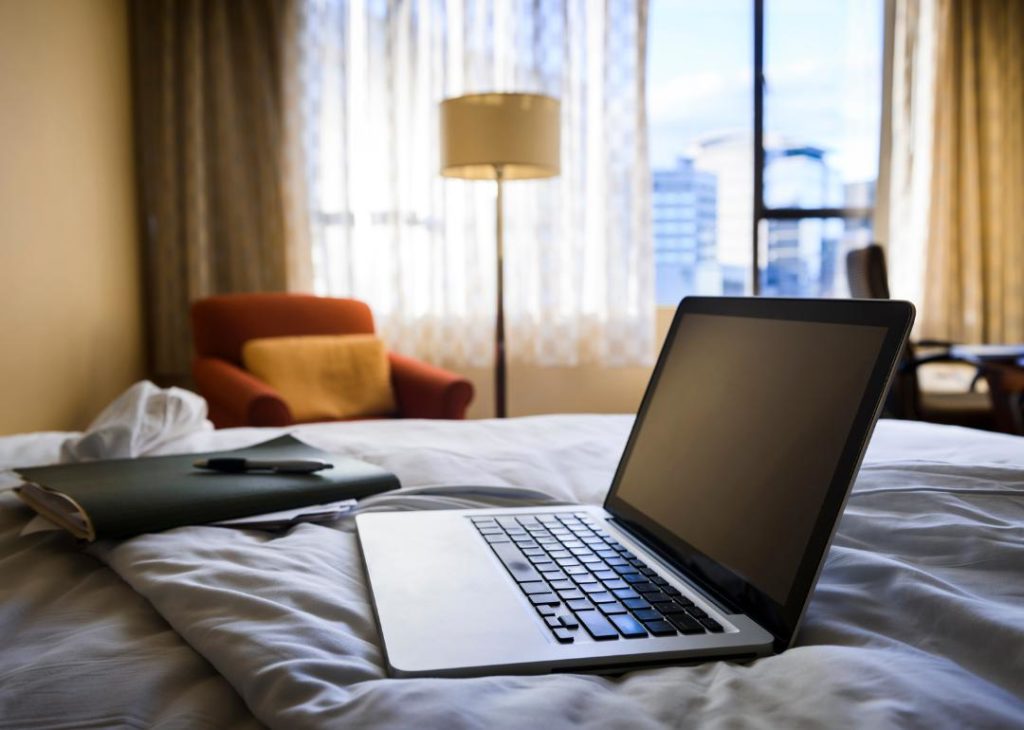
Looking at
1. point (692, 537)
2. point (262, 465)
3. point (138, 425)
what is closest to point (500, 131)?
point (138, 425)

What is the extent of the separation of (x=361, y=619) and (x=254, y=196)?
3731mm

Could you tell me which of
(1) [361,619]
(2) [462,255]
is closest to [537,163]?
(2) [462,255]

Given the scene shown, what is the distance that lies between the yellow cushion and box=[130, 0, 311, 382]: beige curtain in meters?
0.83

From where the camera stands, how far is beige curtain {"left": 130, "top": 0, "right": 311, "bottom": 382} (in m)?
4.00

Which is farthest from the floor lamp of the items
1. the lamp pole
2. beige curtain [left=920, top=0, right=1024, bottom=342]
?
beige curtain [left=920, top=0, right=1024, bottom=342]

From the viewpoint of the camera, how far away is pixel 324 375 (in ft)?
11.0

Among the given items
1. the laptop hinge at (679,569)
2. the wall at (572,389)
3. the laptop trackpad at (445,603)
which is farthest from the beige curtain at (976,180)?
the laptop trackpad at (445,603)

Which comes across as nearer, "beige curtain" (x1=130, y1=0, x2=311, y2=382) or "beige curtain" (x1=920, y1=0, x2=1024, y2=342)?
"beige curtain" (x1=130, y1=0, x2=311, y2=382)

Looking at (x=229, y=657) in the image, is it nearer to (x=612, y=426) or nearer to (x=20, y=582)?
(x=20, y=582)

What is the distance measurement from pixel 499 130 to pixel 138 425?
7.44ft

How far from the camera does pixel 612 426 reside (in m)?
1.69

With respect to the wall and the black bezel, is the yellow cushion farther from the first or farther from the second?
the black bezel

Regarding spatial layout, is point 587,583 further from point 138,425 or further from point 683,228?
point 683,228

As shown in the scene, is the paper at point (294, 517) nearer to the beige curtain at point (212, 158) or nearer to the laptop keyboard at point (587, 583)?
the laptop keyboard at point (587, 583)
